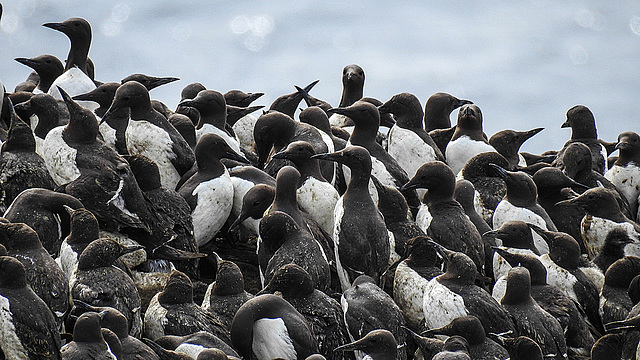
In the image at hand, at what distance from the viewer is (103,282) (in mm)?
8742

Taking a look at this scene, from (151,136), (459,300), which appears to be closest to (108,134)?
(151,136)

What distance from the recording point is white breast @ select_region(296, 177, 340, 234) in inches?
473

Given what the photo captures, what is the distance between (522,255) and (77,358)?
5.17m

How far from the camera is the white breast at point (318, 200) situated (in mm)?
12016

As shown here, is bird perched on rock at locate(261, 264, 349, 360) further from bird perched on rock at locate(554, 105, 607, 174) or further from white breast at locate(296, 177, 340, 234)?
bird perched on rock at locate(554, 105, 607, 174)

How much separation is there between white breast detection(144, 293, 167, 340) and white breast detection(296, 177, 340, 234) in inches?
122

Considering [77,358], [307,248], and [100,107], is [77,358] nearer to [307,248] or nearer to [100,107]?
[307,248]

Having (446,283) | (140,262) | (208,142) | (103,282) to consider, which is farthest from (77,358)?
(208,142)

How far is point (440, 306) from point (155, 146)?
4.46 m

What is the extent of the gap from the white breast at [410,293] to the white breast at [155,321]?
8.61ft

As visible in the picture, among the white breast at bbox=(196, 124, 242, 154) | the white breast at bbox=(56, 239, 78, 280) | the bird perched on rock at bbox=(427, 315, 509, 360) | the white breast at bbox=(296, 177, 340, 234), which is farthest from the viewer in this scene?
the white breast at bbox=(196, 124, 242, 154)

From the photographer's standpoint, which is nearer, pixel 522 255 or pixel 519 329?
pixel 519 329

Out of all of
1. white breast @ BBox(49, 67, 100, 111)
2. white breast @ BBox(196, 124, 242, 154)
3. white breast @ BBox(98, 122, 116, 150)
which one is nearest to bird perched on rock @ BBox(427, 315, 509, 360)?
white breast @ BBox(196, 124, 242, 154)

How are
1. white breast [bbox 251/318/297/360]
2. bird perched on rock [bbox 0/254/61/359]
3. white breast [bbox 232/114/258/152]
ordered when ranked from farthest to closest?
white breast [bbox 232/114/258/152], white breast [bbox 251/318/297/360], bird perched on rock [bbox 0/254/61/359]
